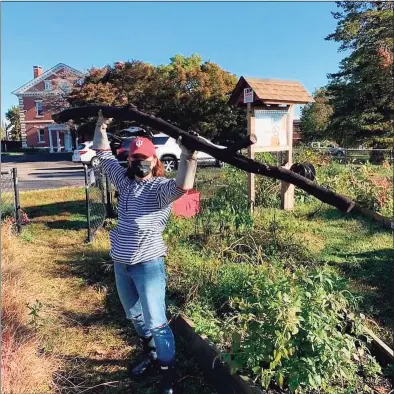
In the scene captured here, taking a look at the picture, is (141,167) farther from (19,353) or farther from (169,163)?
(169,163)

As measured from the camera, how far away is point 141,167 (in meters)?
2.48

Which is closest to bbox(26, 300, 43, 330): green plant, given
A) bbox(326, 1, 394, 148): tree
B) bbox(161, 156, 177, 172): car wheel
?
bbox(161, 156, 177, 172): car wheel

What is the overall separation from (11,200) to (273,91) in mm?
5668

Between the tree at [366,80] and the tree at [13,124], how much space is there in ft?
170

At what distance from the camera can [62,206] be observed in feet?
30.3

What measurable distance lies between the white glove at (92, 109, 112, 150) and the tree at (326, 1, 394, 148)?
800 inches

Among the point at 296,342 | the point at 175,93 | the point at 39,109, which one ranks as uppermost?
the point at 39,109

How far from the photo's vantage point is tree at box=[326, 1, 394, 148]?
2045 cm

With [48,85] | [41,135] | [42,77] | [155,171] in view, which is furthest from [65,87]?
[155,171]

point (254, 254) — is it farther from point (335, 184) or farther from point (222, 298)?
point (335, 184)

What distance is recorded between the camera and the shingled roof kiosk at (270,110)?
22.9 ft

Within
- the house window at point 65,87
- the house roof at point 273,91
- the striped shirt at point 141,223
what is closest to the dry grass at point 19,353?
the striped shirt at point 141,223

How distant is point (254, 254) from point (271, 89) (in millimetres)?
3871

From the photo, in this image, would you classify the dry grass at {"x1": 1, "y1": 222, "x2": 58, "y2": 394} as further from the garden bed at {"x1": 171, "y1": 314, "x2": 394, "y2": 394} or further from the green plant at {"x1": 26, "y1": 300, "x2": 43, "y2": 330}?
the garden bed at {"x1": 171, "y1": 314, "x2": 394, "y2": 394}
